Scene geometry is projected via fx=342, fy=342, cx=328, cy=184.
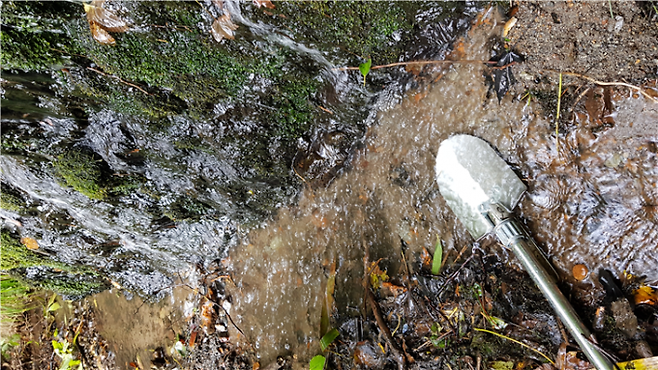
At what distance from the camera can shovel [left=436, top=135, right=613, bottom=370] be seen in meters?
1.99

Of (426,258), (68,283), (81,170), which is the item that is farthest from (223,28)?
(68,283)

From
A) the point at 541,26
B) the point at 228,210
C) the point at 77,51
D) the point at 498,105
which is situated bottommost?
the point at 498,105

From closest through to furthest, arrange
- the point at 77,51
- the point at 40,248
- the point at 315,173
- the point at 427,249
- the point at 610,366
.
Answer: the point at 610,366 < the point at 77,51 < the point at 427,249 < the point at 315,173 < the point at 40,248

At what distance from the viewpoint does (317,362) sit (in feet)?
8.65

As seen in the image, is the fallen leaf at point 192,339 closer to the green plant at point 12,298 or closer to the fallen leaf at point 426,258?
the fallen leaf at point 426,258

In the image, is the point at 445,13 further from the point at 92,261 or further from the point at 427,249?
the point at 92,261

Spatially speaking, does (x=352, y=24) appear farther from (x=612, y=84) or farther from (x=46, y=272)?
(x=46, y=272)

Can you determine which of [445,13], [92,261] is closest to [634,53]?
[445,13]

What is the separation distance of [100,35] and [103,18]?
111 millimetres

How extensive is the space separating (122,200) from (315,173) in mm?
1749

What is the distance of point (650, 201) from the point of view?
203 cm

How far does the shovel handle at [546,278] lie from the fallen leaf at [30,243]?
13.9 ft

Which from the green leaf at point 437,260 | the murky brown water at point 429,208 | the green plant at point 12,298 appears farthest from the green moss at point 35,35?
the green plant at point 12,298

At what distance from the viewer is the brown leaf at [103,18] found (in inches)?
75.2
